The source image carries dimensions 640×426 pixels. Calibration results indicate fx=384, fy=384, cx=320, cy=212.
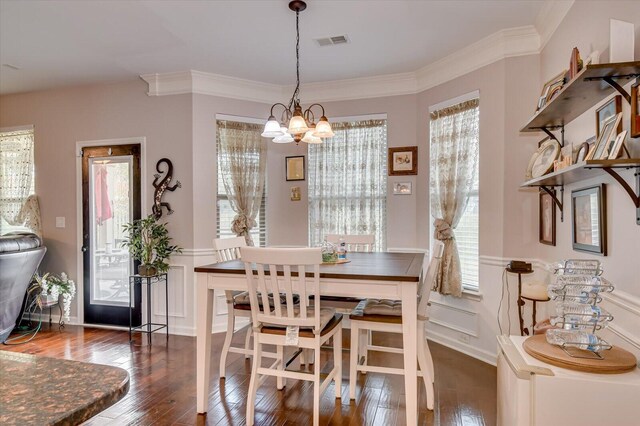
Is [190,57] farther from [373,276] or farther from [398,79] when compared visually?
[373,276]

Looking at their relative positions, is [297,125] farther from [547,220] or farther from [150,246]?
[150,246]

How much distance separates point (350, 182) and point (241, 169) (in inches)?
48.7

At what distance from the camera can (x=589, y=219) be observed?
2086 millimetres

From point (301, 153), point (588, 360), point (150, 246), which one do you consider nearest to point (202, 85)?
point (301, 153)

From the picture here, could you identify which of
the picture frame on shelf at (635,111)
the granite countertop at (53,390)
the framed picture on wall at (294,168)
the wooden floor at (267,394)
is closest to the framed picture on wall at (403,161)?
the framed picture on wall at (294,168)

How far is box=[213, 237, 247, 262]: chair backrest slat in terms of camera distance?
310 centimetres

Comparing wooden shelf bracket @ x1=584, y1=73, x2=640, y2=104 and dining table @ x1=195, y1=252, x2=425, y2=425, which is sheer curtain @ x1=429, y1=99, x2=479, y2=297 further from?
wooden shelf bracket @ x1=584, y1=73, x2=640, y2=104

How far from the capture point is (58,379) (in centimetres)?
72

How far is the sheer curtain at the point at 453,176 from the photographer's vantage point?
3541mm

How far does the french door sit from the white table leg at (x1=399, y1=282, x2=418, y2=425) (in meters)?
3.29

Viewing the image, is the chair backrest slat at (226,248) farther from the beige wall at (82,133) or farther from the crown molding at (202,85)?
the crown molding at (202,85)

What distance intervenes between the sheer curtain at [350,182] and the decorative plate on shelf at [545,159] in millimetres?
1809

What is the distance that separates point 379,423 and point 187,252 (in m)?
2.66

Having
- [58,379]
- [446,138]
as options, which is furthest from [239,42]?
[58,379]
